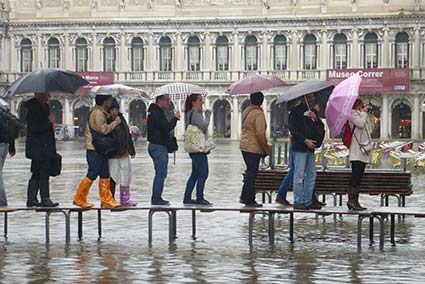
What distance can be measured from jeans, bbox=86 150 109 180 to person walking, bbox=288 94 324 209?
2899 mm

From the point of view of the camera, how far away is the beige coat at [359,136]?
59.1 ft

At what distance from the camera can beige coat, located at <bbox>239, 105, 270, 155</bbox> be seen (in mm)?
18672

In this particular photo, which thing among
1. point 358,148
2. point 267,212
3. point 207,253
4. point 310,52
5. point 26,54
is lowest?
point 207,253

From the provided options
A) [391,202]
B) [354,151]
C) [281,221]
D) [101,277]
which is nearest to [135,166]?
[391,202]

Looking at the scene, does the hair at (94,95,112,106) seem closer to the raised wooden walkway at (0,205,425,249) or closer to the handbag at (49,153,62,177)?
the handbag at (49,153,62,177)

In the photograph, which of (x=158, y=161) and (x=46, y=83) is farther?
(x=158, y=161)

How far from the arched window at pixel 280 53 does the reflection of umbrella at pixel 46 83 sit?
64.7m

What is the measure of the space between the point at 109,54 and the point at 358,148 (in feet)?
227

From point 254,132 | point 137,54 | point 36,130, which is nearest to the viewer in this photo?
point 36,130

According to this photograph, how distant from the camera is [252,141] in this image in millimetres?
18797

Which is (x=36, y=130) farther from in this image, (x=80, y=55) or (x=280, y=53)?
(x=80, y=55)

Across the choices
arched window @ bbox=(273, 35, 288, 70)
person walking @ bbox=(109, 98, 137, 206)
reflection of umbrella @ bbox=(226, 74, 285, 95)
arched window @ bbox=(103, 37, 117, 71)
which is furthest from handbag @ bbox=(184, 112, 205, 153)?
arched window @ bbox=(103, 37, 117, 71)

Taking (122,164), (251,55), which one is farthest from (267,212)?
(251,55)

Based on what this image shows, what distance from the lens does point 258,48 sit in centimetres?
8369
